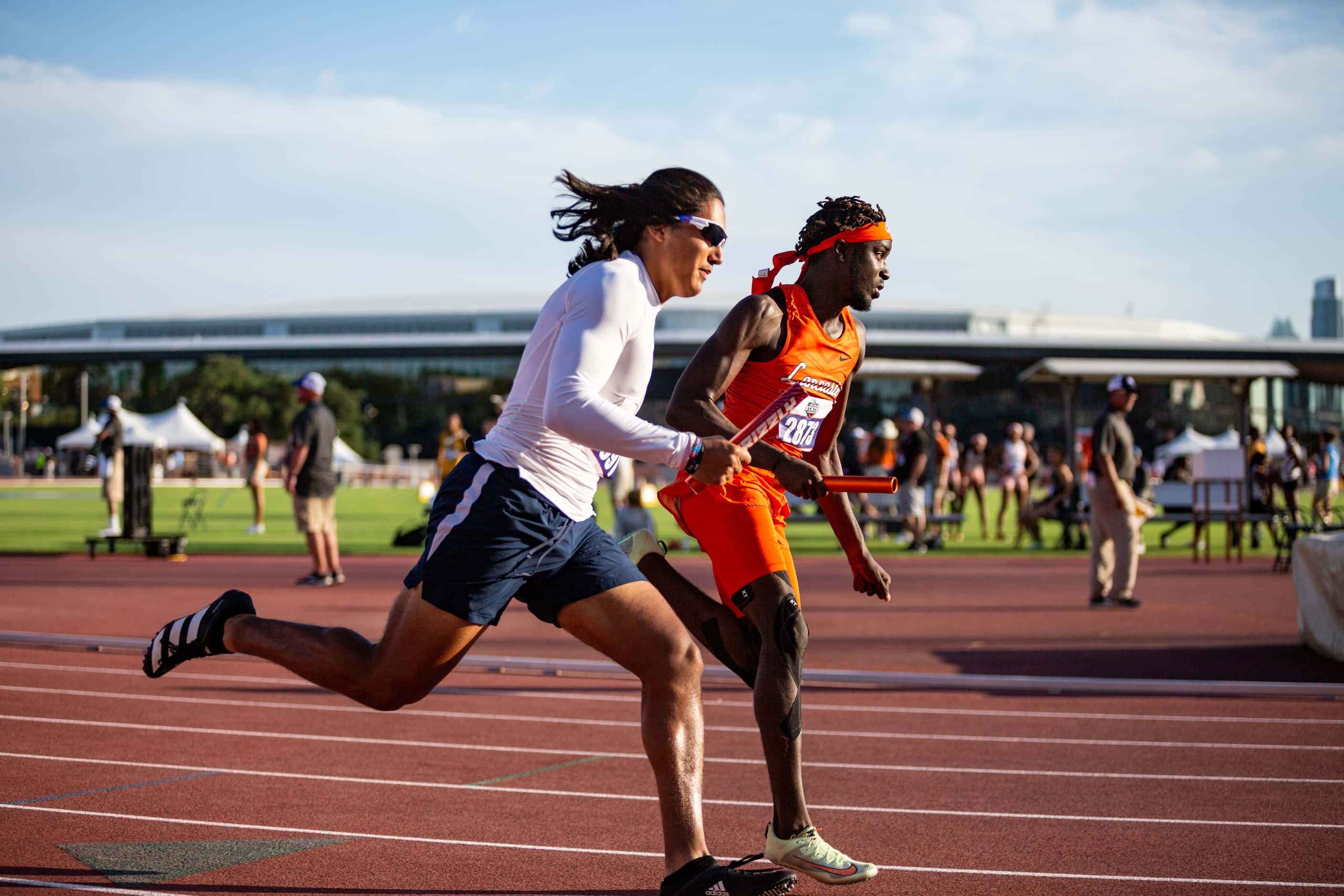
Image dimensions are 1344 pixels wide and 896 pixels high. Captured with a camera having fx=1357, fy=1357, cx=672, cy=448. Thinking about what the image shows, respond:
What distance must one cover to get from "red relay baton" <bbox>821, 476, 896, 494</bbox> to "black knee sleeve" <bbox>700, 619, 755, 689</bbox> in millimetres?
839

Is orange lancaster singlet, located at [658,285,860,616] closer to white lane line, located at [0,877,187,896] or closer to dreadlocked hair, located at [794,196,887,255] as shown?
dreadlocked hair, located at [794,196,887,255]

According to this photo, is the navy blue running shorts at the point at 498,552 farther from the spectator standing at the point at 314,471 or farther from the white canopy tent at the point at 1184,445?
the white canopy tent at the point at 1184,445

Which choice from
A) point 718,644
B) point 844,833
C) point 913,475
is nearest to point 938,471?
point 913,475

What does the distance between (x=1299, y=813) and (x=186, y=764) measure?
435cm

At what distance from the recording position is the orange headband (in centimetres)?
462

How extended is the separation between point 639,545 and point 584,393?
3.39ft

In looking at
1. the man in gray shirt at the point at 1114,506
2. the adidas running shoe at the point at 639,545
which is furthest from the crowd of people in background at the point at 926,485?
the adidas running shoe at the point at 639,545

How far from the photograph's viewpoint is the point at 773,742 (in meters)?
4.04

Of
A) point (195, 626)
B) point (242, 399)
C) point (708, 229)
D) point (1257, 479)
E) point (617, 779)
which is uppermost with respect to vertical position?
point (708, 229)

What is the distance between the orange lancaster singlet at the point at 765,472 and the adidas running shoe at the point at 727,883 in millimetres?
970

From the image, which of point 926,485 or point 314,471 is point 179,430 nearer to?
point 926,485

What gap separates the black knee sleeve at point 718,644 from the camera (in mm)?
4402

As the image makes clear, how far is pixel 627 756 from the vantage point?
Answer: 5980 millimetres

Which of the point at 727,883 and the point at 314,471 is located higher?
the point at 314,471
